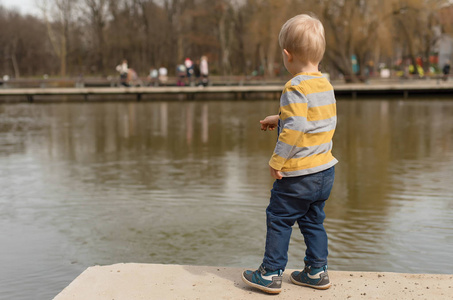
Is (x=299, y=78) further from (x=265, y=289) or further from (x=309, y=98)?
(x=265, y=289)

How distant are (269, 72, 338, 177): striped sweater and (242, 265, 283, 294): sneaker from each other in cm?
53

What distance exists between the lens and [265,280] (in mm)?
3469

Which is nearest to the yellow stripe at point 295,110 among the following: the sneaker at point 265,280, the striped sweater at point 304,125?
the striped sweater at point 304,125

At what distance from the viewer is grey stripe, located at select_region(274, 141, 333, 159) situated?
3.45m

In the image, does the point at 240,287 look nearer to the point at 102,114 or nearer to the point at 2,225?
the point at 2,225

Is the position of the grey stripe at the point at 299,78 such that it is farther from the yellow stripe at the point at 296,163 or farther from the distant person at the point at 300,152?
the yellow stripe at the point at 296,163

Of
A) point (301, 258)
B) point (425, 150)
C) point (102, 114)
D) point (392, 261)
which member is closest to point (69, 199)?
point (301, 258)

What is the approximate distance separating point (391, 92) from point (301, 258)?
2723 cm

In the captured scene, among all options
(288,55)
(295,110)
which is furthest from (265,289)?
(288,55)

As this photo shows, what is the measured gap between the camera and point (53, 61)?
7719 cm

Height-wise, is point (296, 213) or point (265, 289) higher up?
point (296, 213)

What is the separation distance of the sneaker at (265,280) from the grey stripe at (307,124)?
76cm

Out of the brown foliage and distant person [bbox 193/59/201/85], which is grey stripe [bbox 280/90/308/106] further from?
the brown foliage

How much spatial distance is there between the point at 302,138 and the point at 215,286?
2.93 feet
